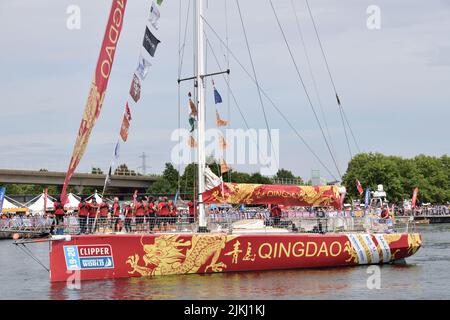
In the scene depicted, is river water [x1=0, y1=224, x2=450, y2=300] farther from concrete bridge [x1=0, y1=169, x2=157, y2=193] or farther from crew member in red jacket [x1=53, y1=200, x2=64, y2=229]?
concrete bridge [x1=0, y1=169, x2=157, y2=193]

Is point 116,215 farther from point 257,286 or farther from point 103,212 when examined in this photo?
point 257,286

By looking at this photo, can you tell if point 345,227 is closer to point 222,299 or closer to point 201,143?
point 201,143

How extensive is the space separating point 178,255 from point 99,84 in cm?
653

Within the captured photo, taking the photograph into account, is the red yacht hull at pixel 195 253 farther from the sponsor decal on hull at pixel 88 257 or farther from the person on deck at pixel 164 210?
the person on deck at pixel 164 210

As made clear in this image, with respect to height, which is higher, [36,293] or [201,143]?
[201,143]

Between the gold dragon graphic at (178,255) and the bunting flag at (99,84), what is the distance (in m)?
3.46

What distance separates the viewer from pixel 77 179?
10300 centimetres

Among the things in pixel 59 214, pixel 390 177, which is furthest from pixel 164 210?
pixel 390 177

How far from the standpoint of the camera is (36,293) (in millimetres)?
24312
